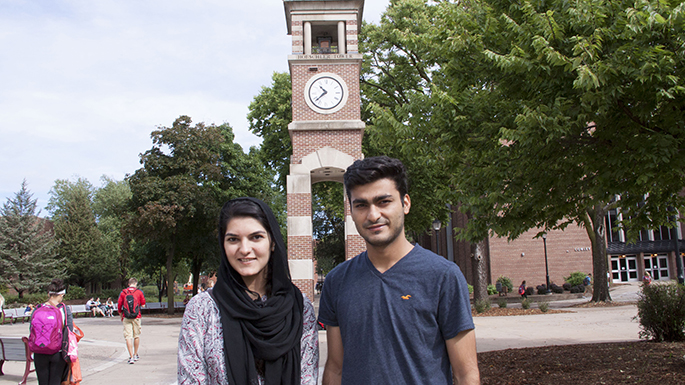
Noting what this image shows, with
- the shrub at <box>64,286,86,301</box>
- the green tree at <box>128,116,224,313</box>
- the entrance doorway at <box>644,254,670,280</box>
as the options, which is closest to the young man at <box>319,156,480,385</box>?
the green tree at <box>128,116,224,313</box>

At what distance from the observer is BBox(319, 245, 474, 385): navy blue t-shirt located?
241 cm

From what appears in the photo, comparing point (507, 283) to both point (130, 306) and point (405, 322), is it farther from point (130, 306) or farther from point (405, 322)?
point (405, 322)

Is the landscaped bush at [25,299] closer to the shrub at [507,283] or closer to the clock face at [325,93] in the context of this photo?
the clock face at [325,93]

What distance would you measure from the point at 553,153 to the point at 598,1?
2.02 meters

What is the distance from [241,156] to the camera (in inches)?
1261

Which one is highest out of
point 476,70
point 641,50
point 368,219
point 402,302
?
point 476,70

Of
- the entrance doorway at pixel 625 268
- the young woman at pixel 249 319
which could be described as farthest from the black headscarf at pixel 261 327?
the entrance doorway at pixel 625 268

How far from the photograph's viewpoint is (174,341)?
15.5 meters

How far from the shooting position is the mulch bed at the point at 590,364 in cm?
686

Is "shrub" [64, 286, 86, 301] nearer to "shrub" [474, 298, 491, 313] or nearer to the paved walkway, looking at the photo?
the paved walkway

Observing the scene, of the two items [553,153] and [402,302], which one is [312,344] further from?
[553,153]

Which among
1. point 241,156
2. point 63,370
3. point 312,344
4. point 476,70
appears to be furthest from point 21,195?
point 312,344

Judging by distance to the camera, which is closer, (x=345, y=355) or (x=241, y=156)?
(x=345, y=355)

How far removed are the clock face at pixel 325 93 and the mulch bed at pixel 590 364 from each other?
9097mm
